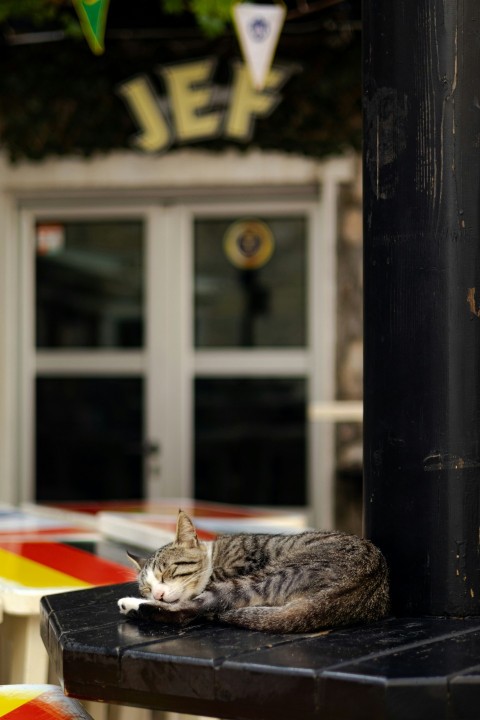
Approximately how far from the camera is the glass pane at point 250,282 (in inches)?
250

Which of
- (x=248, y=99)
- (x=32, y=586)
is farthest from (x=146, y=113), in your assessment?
(x=32, y=586)

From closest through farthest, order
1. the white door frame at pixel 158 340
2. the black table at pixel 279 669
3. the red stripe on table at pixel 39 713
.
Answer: the black table at pixel 279 669 < the red stripe on table at pixel 39 713 < the white door frame at pixel 158 340

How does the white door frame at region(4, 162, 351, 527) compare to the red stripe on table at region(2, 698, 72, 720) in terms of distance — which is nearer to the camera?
the red stripe on table at region(2, 698, 72, 720)

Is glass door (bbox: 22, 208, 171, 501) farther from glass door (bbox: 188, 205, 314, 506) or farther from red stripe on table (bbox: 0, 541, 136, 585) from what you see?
red stripe on table (bbox: 0, 541, 136, 585)

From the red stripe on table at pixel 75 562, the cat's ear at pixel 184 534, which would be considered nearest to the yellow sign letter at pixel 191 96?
the red stripe on table at pixel 75 562

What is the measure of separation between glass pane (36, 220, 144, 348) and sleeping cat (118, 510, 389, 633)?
466 centimetres

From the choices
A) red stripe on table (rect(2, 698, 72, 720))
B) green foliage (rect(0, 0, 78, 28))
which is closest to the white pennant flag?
green foliage (rect(0, 0, 78, 28))

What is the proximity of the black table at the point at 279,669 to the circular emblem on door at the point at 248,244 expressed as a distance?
4780 mm

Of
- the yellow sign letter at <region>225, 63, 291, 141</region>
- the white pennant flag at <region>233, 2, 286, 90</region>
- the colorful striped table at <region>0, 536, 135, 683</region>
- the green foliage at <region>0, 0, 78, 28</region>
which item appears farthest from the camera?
the yellow sign letter at <region>225, 63, 291, 141</region>

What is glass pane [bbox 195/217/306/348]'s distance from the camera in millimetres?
6340

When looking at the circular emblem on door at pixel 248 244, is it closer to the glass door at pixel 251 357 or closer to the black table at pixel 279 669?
the glass door at pixel 251 357

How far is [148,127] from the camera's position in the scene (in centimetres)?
613

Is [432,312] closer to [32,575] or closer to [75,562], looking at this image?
[32,575]

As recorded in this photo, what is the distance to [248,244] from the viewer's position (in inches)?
252
